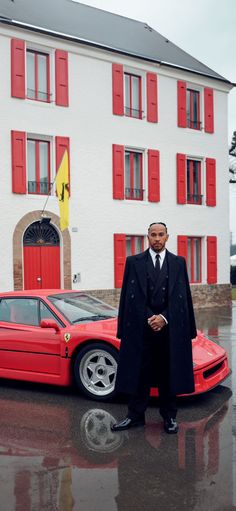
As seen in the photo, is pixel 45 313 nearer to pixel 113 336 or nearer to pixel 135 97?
pixel 113 336

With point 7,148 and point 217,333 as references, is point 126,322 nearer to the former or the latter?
point 217,333

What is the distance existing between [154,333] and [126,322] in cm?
27

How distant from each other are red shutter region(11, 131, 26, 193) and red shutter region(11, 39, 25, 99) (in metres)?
1.18

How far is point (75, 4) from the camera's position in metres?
21.5

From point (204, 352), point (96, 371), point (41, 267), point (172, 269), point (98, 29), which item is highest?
point (98, 29)

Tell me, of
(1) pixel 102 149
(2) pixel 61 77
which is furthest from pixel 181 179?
(2) pixel 61 77

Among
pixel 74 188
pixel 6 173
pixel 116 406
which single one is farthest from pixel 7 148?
pixel 116 406

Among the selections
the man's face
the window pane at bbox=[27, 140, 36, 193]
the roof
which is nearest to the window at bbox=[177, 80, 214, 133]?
the roof

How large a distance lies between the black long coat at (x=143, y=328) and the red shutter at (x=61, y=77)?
43.1 ft

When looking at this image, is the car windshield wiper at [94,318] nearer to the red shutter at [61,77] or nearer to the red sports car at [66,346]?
the red sports car at [66,346]

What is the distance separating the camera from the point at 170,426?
4910 mm

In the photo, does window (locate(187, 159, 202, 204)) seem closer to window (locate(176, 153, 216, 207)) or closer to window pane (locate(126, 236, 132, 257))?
window (locate(176, 153, 216, 207))

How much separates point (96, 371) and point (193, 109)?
1643 centimetres

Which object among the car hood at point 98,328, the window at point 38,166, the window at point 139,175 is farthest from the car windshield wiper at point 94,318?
the window at point 139,175
